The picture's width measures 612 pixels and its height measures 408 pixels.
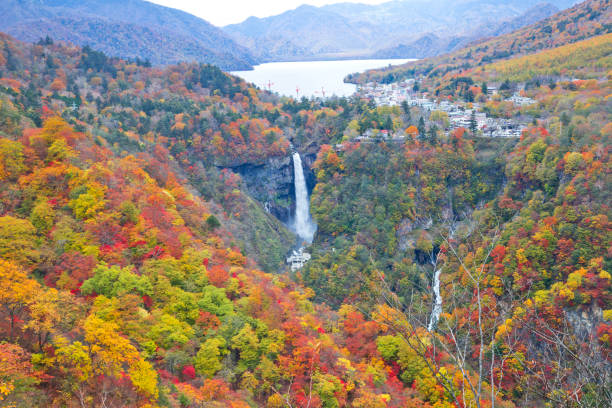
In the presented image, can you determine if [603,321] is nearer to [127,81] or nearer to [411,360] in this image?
[411,360]

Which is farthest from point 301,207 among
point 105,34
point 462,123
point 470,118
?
point 105,34

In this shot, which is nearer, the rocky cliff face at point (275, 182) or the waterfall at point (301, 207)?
the waterfall at point (301, 207)

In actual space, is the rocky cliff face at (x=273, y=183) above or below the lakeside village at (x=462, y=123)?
below

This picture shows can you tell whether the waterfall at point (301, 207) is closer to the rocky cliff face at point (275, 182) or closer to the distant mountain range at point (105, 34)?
the rocky cliff face at point (275, 182)

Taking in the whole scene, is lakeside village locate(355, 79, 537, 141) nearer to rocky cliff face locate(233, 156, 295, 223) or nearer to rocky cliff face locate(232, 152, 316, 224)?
rocky cliff face locate(232, 152, 316, 224)

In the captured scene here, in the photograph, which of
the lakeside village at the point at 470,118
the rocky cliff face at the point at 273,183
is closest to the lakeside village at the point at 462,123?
the lakeside village at the point at 470,118

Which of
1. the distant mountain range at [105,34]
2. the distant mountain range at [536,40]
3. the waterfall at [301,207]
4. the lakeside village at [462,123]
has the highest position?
the distant mountain range at [105,34]

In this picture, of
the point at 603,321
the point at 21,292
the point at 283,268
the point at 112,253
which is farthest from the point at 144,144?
the point at 603,321
